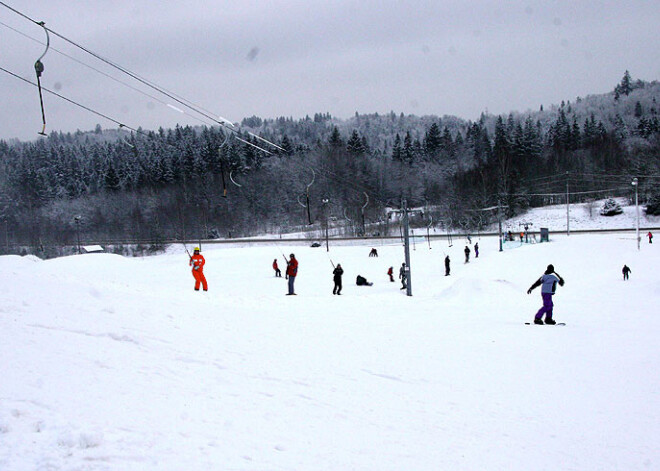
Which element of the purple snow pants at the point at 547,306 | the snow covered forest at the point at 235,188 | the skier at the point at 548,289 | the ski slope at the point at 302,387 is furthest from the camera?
the snow covered forest at the point at 235,188

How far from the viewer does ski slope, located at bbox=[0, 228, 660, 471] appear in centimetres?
483

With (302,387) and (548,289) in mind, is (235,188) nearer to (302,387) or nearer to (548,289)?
(548,289)

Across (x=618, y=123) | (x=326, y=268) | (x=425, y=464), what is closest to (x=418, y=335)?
(x=425, y=464)

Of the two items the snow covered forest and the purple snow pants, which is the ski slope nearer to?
the purple snow pants

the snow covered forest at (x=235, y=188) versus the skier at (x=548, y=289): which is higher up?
the snow covered forest at (x=235, y=188)

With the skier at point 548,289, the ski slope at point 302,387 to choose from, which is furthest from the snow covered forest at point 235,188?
the ski slope at point 302,387

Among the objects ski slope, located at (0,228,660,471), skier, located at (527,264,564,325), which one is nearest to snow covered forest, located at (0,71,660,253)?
skier, located at (527,264,564,325)

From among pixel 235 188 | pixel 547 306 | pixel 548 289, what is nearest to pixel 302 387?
pixel 548 289

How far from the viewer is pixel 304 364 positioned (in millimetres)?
8258

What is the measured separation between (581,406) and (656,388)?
1.69m

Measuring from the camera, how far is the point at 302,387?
23.2ft

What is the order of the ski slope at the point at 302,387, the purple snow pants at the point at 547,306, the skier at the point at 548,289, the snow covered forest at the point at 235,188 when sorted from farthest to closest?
the snow covered forest at the point at 235,188 < the purple snow pants at the point at 547,306 < the skier at the point at 548,289 < the ski slope at the point at 302,387

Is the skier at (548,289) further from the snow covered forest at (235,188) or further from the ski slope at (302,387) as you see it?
the snow covered forest at (235,188)

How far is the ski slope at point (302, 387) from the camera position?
483 centimetres
